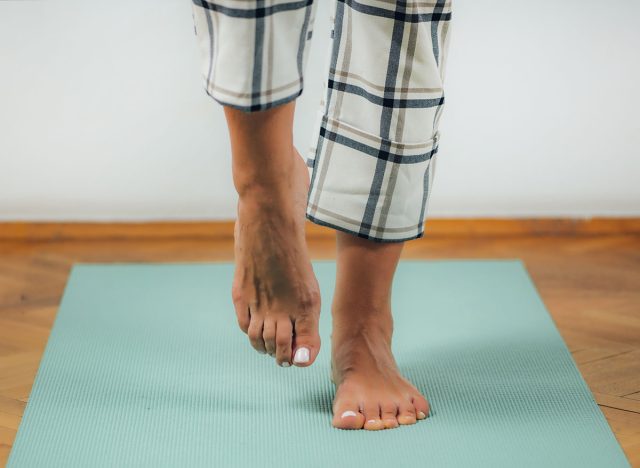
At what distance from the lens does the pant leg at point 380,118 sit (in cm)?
101

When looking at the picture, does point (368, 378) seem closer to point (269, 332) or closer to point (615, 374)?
point (269, 332)

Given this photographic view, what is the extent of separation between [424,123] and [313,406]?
38 cm

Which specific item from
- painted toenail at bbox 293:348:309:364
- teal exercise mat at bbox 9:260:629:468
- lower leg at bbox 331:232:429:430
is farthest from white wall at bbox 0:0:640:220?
painted toenail at bbox 293:348:309:364

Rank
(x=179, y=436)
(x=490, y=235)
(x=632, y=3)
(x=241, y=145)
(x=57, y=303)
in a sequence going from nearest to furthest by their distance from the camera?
(x=241, y=145) < (x=179, y=436) < (x=57, y=303) < (x=632, y=3) < (x=490, y=235)

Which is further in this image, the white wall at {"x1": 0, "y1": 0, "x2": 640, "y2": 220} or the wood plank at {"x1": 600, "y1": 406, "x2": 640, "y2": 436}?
the white wall at {"x1": 0, "y1": 0, "x2": 640, "y2": 220}

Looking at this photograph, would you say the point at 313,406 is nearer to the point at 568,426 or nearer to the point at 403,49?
the point at 568,426

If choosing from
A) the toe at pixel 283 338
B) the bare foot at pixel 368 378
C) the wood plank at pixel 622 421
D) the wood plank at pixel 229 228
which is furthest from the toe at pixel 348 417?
the wood plank at pixel 229 228

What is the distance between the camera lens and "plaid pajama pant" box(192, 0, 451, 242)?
919mm

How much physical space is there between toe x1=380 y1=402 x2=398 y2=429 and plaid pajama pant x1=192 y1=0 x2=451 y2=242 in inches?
8.1

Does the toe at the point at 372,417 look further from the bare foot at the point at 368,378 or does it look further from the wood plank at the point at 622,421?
the wood plank at the point at 622,421

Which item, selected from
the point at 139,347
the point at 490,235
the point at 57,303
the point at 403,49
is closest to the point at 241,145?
the point at 403,49

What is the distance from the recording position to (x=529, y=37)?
1.67 meters

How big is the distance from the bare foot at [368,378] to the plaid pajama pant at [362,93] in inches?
5.0

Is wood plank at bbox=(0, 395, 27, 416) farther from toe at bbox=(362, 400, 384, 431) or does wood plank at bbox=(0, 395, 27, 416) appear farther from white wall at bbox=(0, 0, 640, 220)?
white wall at bbox=(0, 0, 640, 220)
